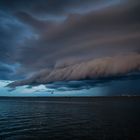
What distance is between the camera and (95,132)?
4512 centimetres

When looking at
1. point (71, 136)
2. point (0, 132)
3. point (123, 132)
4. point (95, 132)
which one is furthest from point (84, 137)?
point (0, 132)

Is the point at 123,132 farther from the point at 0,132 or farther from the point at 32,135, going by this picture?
the point at 0,132

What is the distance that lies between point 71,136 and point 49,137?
4.94 metres

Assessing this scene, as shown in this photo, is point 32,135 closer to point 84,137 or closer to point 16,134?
point 16,134

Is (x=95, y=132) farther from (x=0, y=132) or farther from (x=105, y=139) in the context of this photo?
(x=0, y=132)

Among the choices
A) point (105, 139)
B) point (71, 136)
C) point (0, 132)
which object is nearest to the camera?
point (105, 139)

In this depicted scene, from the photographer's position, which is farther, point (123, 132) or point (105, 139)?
point (123, 132)

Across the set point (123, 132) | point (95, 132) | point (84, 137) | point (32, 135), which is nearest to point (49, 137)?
point (32, 135)

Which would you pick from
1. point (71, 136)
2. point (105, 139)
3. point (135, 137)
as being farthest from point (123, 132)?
point (71, 136)

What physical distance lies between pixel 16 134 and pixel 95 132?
1920cm

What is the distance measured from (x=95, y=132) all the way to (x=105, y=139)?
6.96 m

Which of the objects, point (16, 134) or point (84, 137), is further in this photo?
point (16, 134)

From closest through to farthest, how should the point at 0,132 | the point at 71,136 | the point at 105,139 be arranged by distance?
the point at 105,139
the point at 71,136
the point at 0,132

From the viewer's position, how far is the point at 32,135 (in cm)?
4191
